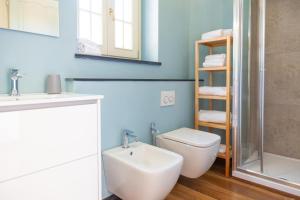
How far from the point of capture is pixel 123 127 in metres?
1.60

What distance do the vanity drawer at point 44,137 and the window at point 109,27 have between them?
0.67 meters

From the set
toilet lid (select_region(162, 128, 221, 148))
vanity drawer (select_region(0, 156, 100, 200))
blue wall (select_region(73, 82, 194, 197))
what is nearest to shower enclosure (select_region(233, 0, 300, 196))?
toilet lid (select_region(162, 128, 221, 148))

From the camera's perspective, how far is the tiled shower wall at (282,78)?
6.86 feet

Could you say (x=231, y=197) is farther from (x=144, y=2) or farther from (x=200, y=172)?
(x=144, y=2)

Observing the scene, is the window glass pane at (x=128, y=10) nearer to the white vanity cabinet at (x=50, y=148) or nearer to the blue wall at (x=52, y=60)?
the blue wall at (x=52, y=60)

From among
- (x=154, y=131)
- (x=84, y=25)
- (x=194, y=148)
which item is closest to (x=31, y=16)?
(x=84, y=25)

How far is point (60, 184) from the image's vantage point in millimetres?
995

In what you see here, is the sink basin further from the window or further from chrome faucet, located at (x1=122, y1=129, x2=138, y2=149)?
the window

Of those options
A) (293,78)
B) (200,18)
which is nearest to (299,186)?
(293,78)

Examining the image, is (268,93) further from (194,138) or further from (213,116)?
(194,138)

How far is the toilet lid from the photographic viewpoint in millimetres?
1583

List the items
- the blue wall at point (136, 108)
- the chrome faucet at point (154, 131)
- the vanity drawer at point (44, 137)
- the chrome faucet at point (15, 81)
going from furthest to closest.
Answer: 1. the chrome faucet at point (154, 131)
2. the blue wall at point (136, 108)
3. the chrome faucet at point (15, 81)
4. the vanity drawer at point (44, 137)

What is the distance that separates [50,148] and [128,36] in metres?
1.39

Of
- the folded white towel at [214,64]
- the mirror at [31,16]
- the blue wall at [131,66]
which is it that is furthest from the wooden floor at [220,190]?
the mirror at [31,16]
